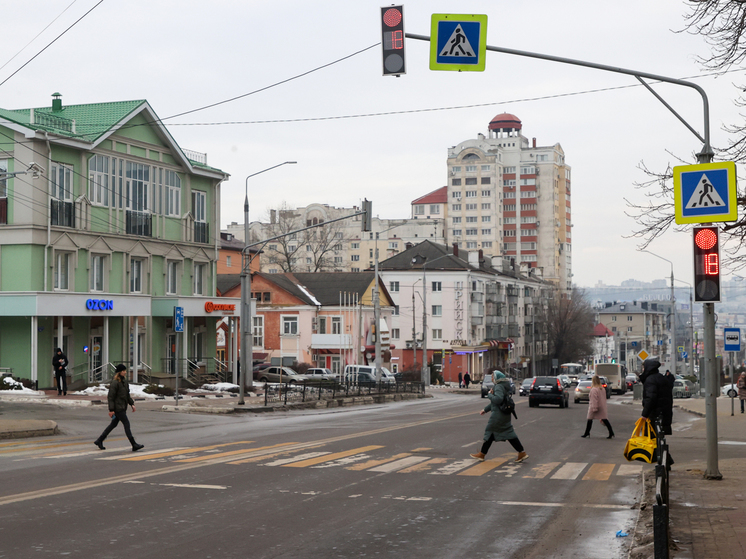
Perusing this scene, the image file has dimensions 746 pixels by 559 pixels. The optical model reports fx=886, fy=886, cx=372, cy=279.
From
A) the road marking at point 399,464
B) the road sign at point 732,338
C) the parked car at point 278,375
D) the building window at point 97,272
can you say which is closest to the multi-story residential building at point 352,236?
the parked car at point 278,375

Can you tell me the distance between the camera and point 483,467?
14.9 metres

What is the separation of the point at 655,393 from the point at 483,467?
352cm

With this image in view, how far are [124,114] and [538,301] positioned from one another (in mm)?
A: 91611

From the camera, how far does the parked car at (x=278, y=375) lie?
58347mm

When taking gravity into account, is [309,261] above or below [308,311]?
above

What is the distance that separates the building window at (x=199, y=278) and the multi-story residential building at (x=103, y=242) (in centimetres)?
6

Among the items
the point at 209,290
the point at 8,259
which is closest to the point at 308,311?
the point at 209,290

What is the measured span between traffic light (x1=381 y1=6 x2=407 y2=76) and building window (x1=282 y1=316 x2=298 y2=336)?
66.4 metres

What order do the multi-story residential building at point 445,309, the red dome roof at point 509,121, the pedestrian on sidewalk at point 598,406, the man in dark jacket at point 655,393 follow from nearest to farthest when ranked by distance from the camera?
1. the man in dark jacket at point 655,393
2. the pedestrian on sidewalk at point 598,406
3. the multi-story residential building at point 445,309
4. the red dome roof at point 509,121

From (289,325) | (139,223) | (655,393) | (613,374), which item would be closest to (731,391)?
(655,393)

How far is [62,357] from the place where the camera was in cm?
3416

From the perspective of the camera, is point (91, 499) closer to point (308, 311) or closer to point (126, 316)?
point (126, 316)

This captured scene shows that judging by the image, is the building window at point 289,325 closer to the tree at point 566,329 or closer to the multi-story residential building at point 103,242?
the multi-story residential building at point 103,242

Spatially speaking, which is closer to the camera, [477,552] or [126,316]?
[477,552]
